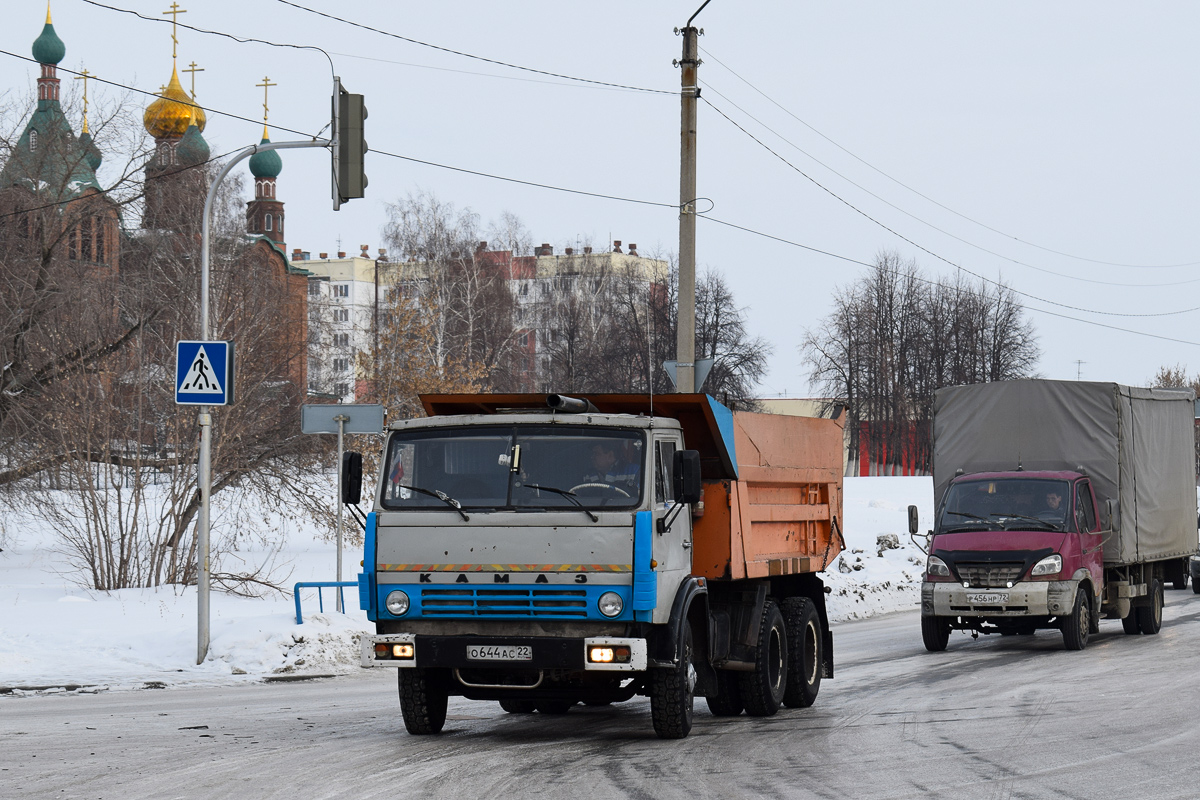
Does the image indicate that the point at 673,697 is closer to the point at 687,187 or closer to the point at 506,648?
the point at 506,648

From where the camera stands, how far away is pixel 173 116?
54344 mm

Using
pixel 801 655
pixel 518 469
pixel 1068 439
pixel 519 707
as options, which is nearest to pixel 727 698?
pixel 801 655

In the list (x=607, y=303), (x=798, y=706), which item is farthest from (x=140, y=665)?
(x=607, y=303)

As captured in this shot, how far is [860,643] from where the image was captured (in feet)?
61.2

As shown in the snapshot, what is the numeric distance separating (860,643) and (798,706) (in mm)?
6552

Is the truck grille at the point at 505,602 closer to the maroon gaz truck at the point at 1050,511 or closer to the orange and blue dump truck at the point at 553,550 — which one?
the orange and blue dump truck at the point at 553,550

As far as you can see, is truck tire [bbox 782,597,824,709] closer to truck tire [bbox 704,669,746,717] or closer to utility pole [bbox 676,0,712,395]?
truck tire [bbox 704,669,746,717]

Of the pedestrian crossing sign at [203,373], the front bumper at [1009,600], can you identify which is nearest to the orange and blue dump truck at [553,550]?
the pedestrian crossing sign at [203,373]

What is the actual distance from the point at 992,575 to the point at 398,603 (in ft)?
31.5

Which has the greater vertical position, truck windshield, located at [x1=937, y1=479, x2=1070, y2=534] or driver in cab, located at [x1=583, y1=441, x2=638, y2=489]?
driver in cab, located at [x1=583, y1=441, x2=638, y2=489]

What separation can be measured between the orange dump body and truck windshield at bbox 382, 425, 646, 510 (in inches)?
46.8

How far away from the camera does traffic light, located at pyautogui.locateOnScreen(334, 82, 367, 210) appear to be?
13633 millimetres

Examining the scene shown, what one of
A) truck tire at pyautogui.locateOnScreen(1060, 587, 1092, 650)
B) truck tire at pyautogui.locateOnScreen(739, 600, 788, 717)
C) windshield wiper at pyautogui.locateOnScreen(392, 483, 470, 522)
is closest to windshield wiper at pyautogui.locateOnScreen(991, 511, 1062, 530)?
truck tire at pyautogui.locateOnScreen(1060, 587, 1092, 650)

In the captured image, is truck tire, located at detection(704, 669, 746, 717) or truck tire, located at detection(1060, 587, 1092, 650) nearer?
truck tire, located at detection(704, 669, 746, 717)
